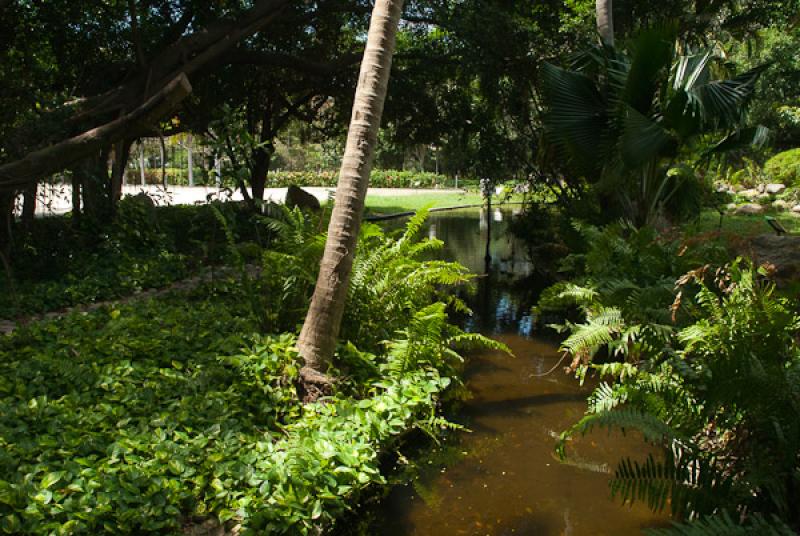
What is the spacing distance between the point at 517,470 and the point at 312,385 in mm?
1712

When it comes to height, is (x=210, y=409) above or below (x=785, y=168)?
below

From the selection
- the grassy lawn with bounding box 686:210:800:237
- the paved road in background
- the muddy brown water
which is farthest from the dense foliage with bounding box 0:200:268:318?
the grassy lawn with bounding box 686:210:800:237

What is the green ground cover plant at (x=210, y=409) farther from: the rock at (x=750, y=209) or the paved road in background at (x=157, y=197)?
the rock at (x=750, y=209)

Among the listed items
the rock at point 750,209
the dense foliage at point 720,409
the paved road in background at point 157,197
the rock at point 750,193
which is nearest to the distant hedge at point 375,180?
the paved road in background at point 157,197

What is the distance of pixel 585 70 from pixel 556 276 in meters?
3.44

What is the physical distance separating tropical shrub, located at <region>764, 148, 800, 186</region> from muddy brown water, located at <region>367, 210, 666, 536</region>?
50.2 feet

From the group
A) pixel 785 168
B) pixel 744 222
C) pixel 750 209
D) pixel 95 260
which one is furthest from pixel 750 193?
pixel 95 260

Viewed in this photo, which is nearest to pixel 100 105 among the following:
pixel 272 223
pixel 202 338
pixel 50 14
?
pixel 50 14

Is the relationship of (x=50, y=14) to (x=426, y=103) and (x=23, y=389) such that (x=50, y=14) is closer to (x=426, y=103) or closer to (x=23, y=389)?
(x=426, y=103)

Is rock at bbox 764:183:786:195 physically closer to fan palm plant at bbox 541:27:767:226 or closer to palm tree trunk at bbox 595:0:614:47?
fan palm plant at bbox 541:27:767:226

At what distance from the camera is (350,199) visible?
491 cm

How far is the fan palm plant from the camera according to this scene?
26.2 ft

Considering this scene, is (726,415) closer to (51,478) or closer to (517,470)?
(517,470)

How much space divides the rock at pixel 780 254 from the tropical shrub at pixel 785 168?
1295cm
